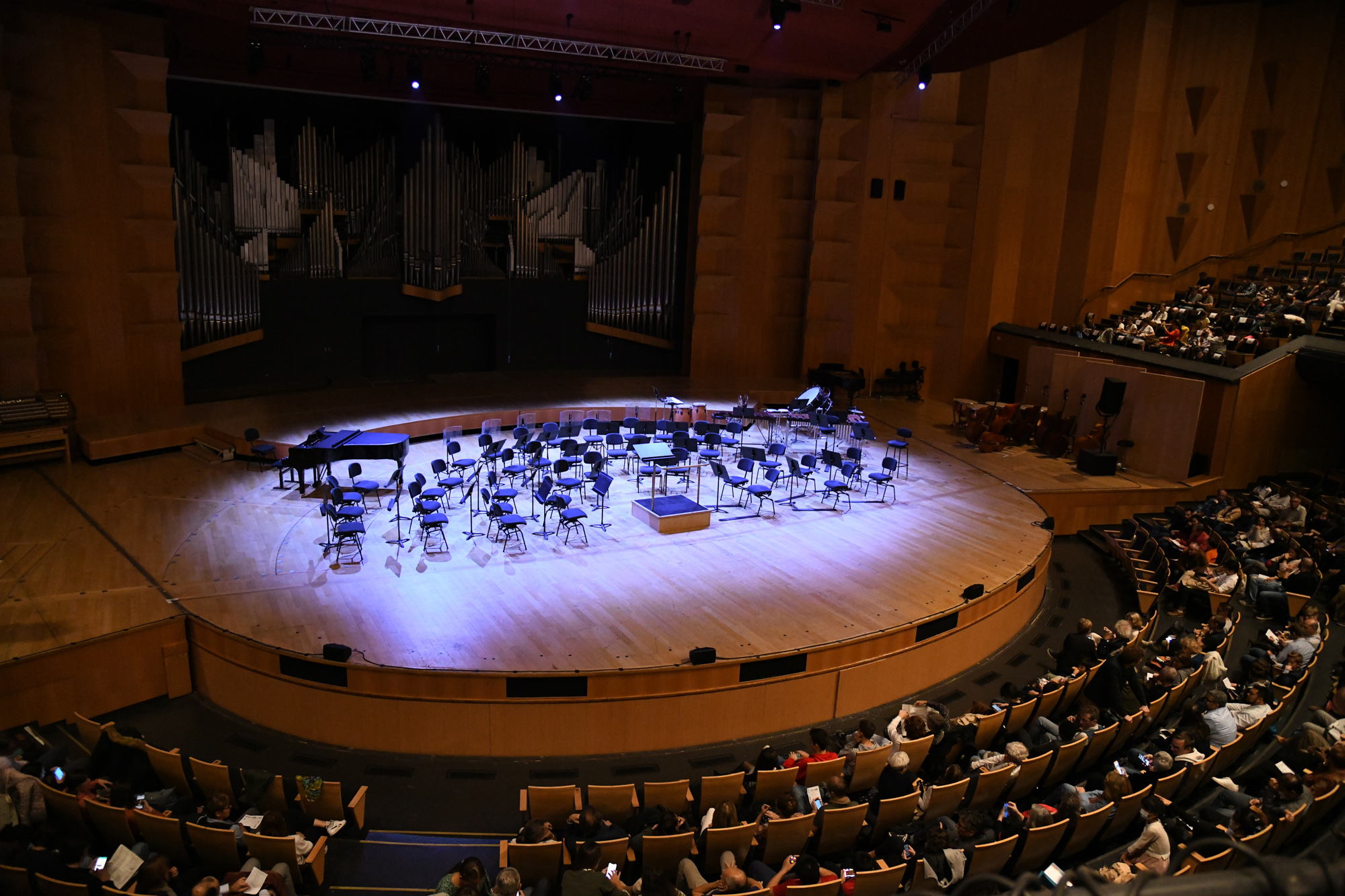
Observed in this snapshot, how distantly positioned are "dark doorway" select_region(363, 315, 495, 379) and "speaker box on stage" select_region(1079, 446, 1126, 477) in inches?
367

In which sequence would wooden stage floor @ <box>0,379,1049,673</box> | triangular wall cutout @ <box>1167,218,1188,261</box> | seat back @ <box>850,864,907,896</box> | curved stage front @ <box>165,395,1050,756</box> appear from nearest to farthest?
1. seat back @ <box>850,864,907,896</box>
2. curved stage front @ <box>165,395,1050,756</box>
3. wooden stage floor @ <box>0,379,1049,673</box>
4. triangular wall cutout @ <box>1167,218,1188,261</box>

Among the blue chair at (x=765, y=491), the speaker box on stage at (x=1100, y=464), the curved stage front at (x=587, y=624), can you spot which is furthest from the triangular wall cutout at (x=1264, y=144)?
the blue chair at (x=765, y=491)

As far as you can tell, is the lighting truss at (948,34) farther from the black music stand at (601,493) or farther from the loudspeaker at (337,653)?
the loudspeaker at (337,653)

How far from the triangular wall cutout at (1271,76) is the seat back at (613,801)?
16.2 metres

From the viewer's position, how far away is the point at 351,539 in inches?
336

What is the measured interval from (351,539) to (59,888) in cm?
454

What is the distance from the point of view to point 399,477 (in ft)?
30.9

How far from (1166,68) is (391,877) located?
16.2 metres

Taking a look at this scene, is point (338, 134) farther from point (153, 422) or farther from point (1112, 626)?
point (1112, 626)

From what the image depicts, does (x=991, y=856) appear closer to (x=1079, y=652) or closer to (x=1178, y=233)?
(x=1079, y=652)

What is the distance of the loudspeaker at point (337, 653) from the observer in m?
6.20

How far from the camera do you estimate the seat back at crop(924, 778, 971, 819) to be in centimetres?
522

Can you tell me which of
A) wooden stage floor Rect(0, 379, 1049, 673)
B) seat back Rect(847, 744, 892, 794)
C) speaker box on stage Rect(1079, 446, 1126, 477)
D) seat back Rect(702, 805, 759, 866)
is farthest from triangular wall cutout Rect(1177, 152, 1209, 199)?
seat back Rect(702, 805, 759, 866)

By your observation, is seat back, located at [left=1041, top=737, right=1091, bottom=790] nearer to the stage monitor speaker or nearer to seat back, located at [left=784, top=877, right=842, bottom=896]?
seat back, located at [left=784, top=877, right=842, bottom=896]
